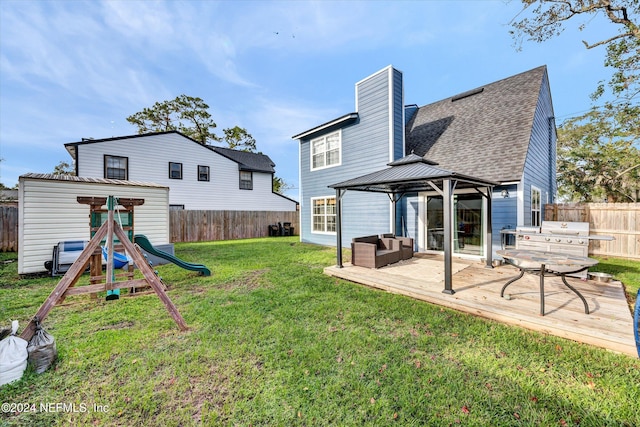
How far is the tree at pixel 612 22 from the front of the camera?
8.25 meters

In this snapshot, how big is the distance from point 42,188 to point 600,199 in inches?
1218

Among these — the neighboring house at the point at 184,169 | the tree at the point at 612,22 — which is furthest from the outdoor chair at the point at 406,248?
the neighboring house at the point at 184,169

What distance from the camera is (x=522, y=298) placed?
406cm

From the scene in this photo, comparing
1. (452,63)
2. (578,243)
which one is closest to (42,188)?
(578,243)

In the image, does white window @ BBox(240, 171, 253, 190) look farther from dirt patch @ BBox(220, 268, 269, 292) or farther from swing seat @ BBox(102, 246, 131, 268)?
dirt patch @ BBox(220, 268, 269, 292)

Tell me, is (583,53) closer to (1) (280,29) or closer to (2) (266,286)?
(1) (280,29)

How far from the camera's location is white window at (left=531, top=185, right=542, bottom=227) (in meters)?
7.73

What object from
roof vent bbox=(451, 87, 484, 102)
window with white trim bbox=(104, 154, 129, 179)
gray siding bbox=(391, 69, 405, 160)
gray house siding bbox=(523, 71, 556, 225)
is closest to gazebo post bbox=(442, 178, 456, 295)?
gray house siding bbox=(523, 71, 556, 225)

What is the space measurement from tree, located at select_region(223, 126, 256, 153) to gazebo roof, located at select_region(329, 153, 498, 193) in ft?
76.4

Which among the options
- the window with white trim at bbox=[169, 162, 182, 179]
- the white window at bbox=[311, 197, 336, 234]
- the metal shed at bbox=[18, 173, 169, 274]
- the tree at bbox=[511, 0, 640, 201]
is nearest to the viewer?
Result: the metal shed at bbox=[18, 173, 169, 274]

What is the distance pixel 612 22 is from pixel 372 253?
467 inches

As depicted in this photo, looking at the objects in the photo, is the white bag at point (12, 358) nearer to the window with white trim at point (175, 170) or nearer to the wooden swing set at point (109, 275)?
the wooden swing set at point (109, 275)

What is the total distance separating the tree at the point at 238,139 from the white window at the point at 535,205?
1025 inches

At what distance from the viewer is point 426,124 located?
1083 centimetres
